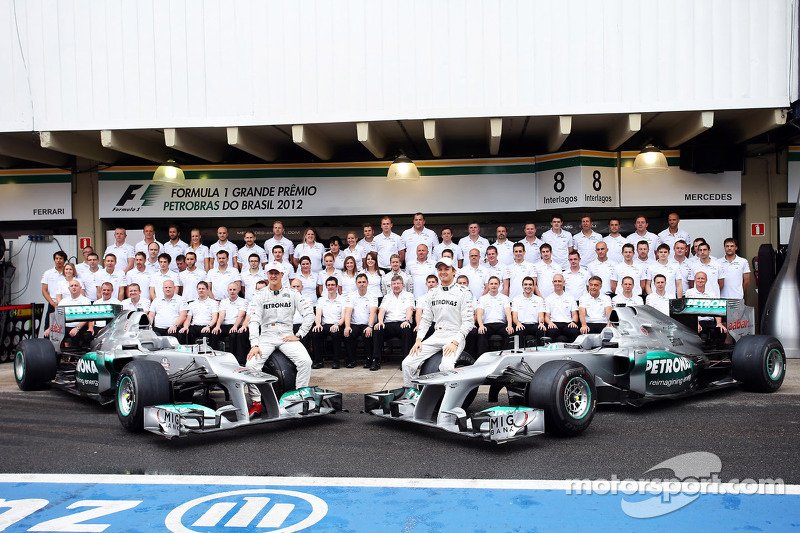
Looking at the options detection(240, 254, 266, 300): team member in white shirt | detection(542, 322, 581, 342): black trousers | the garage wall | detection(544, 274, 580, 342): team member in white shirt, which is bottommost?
detection(542, 322, 581, 342): black trousers

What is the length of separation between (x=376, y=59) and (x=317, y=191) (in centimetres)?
316

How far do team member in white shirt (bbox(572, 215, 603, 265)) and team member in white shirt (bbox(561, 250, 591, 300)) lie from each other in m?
0.81

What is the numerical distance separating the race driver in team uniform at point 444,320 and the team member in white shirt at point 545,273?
350 centimetres

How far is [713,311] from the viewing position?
8.25 m

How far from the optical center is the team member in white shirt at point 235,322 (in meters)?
10.2

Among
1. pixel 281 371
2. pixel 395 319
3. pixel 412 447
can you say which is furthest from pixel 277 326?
pixel 395 319

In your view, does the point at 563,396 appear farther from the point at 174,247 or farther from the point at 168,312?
the point at 174,247

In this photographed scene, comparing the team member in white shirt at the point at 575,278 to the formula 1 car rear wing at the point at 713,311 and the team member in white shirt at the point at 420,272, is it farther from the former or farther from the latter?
the team member in white shirt at the point at 420,272

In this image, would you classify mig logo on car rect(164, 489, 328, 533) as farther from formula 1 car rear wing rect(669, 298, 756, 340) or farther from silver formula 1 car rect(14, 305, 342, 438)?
formula 1 car rear wing rect(669, 298, 756, 340)

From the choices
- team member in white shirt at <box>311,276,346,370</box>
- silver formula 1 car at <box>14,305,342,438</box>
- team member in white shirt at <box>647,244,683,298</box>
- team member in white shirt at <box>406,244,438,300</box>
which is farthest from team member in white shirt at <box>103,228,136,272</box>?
team member in white shirt at <box>647,244,683,298</box>

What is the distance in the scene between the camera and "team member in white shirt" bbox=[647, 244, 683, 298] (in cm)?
1023

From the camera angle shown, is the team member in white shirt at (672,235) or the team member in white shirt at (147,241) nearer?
the team member in white shirt at (672,235)

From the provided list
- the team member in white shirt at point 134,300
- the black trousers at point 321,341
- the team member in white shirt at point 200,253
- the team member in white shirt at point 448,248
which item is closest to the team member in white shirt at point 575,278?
the team member in white shirt at point 448,248

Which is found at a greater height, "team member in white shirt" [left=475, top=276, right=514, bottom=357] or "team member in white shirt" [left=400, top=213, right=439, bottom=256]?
"team member in white shirt" [left=400, top=213, right=439, bottom=256]
